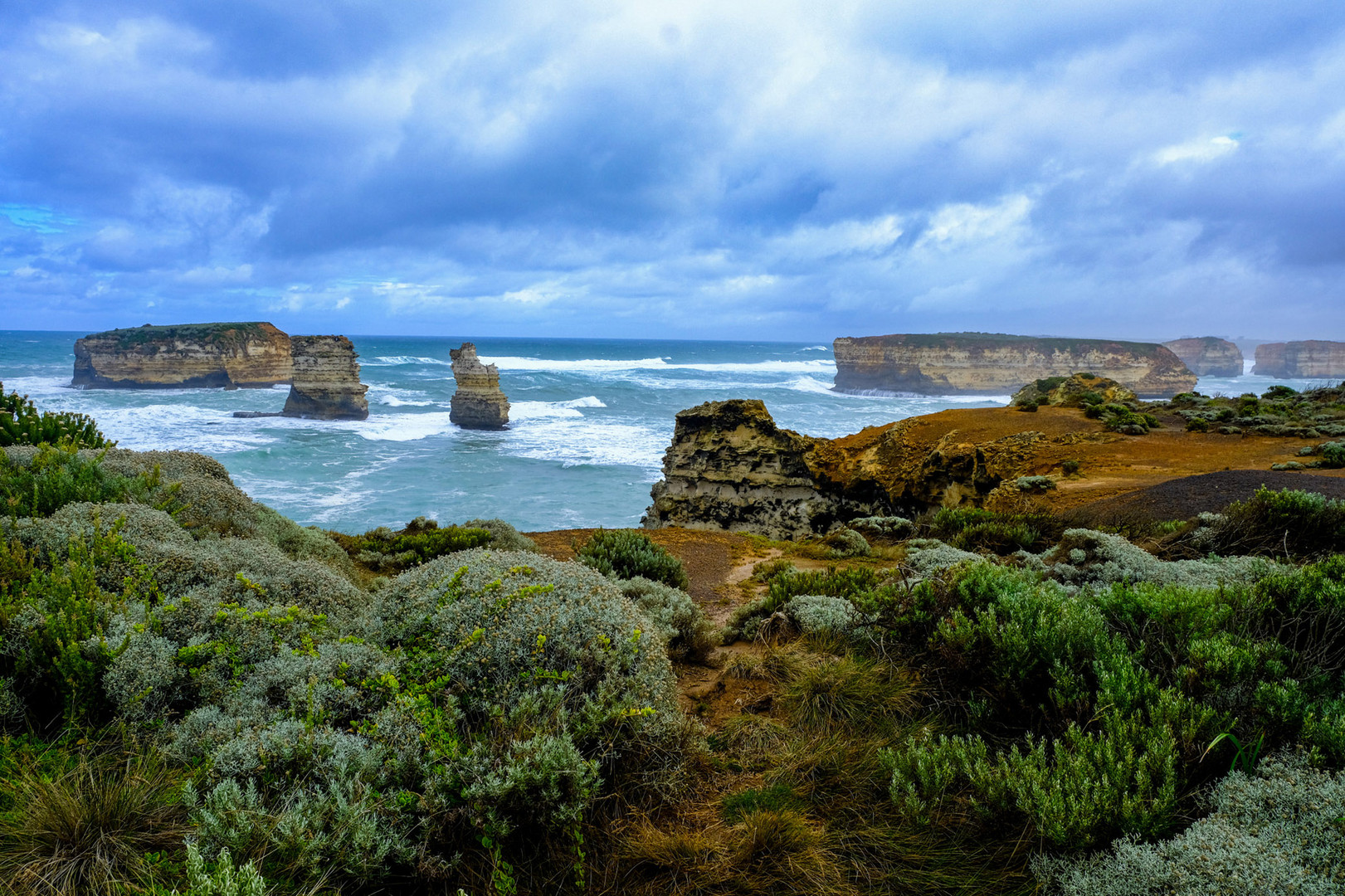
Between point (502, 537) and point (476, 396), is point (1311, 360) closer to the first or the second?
point (476, 396)

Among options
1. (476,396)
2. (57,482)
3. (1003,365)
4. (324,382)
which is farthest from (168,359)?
(1003,365)

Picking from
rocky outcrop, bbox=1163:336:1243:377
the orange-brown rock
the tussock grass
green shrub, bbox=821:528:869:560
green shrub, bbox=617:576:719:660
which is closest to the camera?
Result: the tussock grass

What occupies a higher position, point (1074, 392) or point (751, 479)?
point (1074, 392)

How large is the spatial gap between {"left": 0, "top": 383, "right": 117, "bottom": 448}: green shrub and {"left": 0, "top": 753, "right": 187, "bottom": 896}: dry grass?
5.77 meters

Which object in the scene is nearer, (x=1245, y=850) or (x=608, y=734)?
(x=1245, y=850)

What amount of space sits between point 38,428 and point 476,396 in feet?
112

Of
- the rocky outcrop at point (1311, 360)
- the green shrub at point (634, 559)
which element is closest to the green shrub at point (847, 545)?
the green shrub at point (634, 559)

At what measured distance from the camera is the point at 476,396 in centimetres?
4091

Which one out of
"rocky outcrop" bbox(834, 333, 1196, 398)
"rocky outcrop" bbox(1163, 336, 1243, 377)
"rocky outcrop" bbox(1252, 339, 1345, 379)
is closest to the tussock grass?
"rocky outcrop" bbox(834, 333, 1196, 398)

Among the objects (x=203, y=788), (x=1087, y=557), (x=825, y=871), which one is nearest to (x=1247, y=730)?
(x=825, y=871)

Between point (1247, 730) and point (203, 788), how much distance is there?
4.23 m

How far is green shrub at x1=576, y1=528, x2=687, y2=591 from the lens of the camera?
743cm

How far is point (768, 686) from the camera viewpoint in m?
4.23

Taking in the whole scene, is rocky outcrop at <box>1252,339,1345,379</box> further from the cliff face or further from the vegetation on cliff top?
the cliff face
